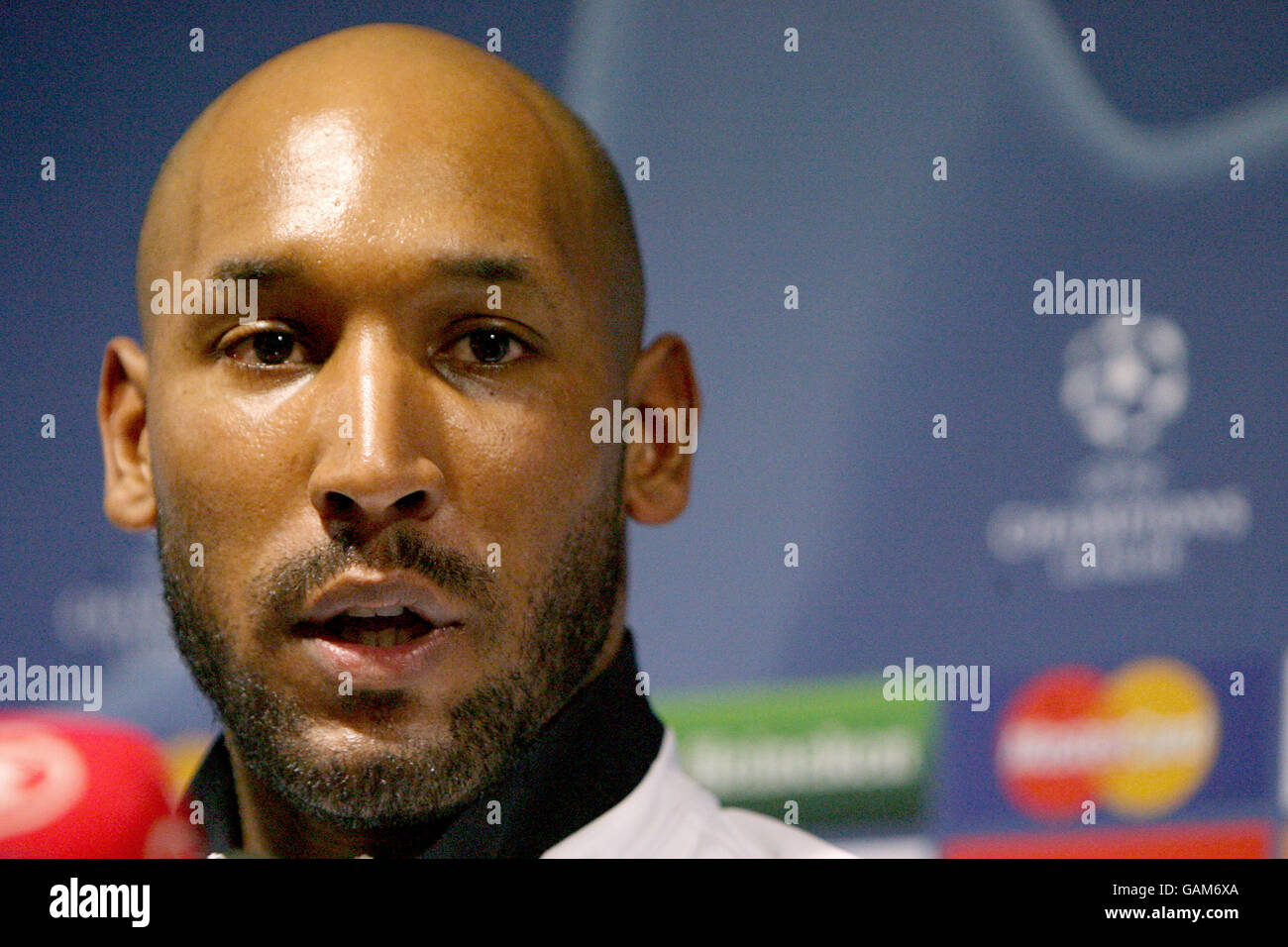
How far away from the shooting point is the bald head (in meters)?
1.39

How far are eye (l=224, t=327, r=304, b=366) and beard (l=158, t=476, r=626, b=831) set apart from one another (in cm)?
21

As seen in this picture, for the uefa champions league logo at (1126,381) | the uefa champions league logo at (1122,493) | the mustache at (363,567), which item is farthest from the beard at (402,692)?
the uefa champions league logo at (1126,381)

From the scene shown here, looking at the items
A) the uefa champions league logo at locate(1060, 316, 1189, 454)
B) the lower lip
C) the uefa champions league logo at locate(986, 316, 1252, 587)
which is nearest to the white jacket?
the lower lip

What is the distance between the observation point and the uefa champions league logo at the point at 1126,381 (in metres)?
2.20

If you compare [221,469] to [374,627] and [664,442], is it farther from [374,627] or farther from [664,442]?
[664,442]

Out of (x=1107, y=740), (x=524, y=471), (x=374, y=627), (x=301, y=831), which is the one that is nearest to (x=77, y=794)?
(x=301, y=831)

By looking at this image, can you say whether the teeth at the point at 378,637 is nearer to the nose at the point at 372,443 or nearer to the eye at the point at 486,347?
the nose at the point at 372,443

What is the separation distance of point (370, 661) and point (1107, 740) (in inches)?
54.8

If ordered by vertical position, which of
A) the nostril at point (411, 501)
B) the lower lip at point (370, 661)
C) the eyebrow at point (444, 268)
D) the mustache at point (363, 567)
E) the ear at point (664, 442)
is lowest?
the lower lip at point (370, 661)

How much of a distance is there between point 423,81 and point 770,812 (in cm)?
125

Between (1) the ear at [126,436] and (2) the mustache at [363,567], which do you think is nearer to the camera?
(2) the mustache at [363,567]

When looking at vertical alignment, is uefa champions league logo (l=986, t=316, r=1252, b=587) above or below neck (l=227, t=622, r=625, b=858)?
above

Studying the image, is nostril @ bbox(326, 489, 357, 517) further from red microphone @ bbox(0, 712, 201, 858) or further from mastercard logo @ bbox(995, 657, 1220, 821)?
mastercard logo @ bbox(995, 657, 1220, 821)
